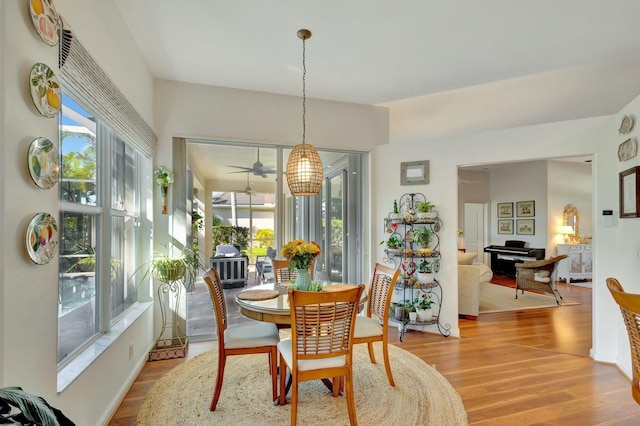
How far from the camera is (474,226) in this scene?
9500 mm

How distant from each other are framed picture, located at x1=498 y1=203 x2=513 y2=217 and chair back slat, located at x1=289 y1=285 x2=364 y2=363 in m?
8.25

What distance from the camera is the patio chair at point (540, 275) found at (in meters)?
5.56

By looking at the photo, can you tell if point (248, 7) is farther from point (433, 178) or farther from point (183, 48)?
point (433, 178)

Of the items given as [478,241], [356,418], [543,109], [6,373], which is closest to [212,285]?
[6,373]

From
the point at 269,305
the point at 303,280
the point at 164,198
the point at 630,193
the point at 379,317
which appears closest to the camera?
the point at 269,305

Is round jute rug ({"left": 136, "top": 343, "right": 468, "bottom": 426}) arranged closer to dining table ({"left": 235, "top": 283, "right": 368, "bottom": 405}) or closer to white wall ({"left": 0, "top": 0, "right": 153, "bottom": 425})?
dining table ({"left": 235, "top": 283, "right": 368, "bottom": 405})

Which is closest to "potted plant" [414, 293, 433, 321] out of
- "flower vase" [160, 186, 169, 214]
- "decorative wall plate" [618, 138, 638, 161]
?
"decorative wall plate" [618, 138, 638, 161]

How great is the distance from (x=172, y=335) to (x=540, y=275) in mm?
6018


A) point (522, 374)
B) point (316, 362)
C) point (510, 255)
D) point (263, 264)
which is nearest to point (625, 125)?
point (522, 374)

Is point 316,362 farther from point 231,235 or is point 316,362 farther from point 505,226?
point 505,226

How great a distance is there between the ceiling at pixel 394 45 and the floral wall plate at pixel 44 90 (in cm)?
127

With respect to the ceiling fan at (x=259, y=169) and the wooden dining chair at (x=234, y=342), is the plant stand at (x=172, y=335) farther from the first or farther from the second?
the ceiling fan at (x=259, y=169)

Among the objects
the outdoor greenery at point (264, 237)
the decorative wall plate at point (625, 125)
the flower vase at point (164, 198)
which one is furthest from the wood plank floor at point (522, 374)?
the decorative wall plate at point (625, 125)

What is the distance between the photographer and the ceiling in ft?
7.96
